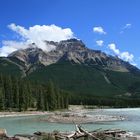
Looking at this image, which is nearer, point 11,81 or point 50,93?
point 11,81

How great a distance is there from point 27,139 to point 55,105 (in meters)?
136

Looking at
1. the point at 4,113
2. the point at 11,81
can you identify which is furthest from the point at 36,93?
the point at 4,113

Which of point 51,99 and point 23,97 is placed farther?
point 51,99

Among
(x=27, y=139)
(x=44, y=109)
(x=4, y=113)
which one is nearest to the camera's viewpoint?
(x=27, y=139)

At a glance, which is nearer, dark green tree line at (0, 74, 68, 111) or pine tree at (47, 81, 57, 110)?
dark green tree line at (0, 74, 68, 111)

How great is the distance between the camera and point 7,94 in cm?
15625

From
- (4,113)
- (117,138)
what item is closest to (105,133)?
(117,138)

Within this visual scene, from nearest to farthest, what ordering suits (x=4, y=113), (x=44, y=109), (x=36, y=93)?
(x=4, y=113) → (x=44, y=109) → (x=36, y=93)

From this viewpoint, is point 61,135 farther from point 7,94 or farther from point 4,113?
point 7,94

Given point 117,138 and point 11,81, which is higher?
point 11,81

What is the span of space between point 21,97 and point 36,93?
23.4 m

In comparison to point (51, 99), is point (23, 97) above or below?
below

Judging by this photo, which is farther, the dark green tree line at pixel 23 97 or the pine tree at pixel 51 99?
the pine tree at pixel 51 99

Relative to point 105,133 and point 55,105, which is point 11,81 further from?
point 105,133
